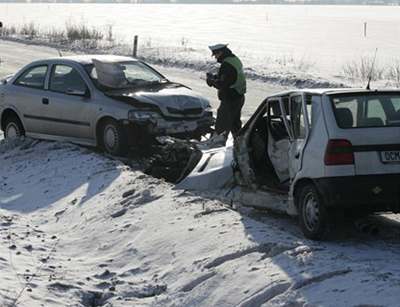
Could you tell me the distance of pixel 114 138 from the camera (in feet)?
38.4

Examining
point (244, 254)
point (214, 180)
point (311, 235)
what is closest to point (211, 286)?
point (244, 254)


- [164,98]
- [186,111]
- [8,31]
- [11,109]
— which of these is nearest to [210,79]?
[186,111]

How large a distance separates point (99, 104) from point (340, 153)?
5.88m

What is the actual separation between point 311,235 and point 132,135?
16.7 feet

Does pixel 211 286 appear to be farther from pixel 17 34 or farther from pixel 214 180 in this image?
pixel 17 34

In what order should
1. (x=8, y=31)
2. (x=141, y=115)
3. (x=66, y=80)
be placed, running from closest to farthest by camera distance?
(x=141, y=115) → (x=66, y=80) → (x=8, y=31)

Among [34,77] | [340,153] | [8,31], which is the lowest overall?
[340,153]

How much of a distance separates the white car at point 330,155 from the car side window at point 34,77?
5854 millimetres

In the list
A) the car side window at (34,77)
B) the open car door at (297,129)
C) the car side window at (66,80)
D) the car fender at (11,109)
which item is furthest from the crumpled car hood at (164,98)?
the open car door at (297,129)

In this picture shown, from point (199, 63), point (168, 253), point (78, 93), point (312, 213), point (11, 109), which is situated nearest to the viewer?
point (312, 213)

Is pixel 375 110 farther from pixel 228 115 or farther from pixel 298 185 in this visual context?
pixel 228 115

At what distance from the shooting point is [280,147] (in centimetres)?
830

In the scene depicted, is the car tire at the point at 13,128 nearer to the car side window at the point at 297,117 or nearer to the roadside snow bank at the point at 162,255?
the roadside snow bank at the point at 162,255

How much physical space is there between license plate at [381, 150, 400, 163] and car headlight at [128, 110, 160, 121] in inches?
209
